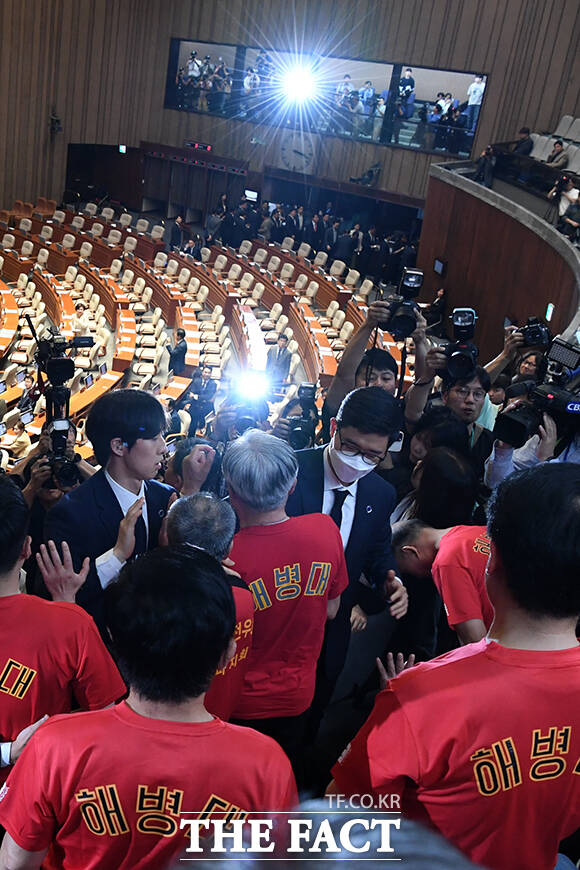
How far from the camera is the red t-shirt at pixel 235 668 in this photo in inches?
69.4

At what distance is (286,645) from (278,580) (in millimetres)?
199

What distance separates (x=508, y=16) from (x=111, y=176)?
10.9m

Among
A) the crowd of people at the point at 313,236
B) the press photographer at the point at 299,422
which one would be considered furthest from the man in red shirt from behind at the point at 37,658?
the crowd of people at the point at 313,236

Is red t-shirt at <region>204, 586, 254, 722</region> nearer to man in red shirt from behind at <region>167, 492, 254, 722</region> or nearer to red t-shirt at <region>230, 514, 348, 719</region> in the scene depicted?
man in red shirt from behind at <region>167, 492, 254, 722</region>

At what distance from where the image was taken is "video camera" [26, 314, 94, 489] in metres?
2.82

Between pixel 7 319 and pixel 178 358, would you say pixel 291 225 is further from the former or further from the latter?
pixel 178 358

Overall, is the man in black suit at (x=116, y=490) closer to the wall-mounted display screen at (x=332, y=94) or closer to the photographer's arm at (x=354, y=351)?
the photographer's arm at (x=354, y=351)

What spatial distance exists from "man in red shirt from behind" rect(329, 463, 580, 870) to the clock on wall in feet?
59.0

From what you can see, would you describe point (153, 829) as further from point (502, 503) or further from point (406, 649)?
point (406, 649)

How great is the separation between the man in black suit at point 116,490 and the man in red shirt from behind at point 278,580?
415mm

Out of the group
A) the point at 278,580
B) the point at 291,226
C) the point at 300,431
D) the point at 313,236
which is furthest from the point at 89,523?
the point at 291,226

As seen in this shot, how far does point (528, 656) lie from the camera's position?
1.26 meters

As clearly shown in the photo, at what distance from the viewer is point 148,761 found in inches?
48.0

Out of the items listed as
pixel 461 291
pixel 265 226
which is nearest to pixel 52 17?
pixel 265 226
